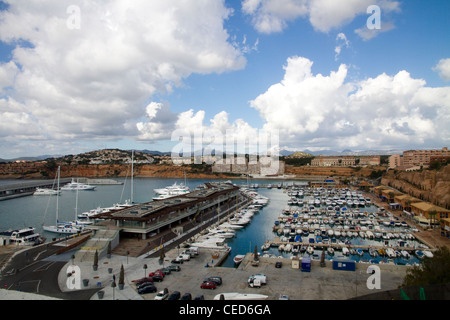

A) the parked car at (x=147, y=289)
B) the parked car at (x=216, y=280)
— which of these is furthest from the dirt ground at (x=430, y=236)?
the parked car at (x=147, y=289)

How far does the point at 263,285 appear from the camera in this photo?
1095 cm

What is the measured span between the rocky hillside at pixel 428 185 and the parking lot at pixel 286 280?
19.0m

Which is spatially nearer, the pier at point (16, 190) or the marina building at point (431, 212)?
the marina building at point (431, 212)

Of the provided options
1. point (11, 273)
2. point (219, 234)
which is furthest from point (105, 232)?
point (219, 234)

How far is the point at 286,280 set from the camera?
37.9 ft

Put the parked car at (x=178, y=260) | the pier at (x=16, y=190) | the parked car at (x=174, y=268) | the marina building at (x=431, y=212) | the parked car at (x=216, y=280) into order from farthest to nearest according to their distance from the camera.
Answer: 1. the pier at (x=16, y=190)
2. the marina building at (x=431, y=212)
3. the parked car at (x=178, y=260)
4. the parked car at (x=174, y=268)
5. the parked car at (x=216, y=280)

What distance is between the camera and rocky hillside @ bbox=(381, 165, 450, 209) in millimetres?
27102

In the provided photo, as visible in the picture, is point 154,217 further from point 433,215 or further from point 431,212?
point 433,215

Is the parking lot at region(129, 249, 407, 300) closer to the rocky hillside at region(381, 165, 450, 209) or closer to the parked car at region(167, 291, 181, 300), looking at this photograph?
the parked car at region(167, 291, 181, 300)

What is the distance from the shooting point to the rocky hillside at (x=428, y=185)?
88.9 ft

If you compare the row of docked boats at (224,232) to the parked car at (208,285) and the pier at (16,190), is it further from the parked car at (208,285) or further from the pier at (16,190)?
the pier at (16,190)

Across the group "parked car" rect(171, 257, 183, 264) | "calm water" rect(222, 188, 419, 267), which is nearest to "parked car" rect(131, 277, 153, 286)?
"parked car" rect(171, 257, 183, 264)
